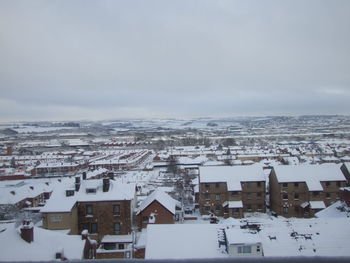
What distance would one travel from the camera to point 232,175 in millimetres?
23891

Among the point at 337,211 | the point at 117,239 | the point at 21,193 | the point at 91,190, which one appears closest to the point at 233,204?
the point at 337,211

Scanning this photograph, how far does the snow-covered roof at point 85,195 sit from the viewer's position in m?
16.9

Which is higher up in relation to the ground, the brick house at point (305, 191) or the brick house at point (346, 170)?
the brick house at point (346, 170)

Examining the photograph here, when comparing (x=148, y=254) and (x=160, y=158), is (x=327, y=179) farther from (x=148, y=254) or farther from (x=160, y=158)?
(x=160, y=158)

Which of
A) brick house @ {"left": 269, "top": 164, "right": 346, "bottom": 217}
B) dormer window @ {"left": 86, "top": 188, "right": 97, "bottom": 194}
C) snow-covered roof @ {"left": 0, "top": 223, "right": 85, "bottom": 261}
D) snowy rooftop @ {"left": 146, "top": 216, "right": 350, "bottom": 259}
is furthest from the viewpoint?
brick house @ {"left": 269, "top": 164, "right": 346, "bottom": 217}

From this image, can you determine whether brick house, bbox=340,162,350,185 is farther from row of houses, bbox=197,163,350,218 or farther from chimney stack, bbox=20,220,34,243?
chimney stack, bbox=20,220,34,243

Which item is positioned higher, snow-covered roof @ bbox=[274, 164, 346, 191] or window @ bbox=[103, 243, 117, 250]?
snow-covered roof @ bbox=[274, 164, 346, 191]

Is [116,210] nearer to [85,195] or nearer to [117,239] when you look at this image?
[117,239]

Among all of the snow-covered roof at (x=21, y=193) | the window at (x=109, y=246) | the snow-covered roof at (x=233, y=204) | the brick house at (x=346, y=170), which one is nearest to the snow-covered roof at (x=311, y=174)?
the brick house at (x=346, y=170)

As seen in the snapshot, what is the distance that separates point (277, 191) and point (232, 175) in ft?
11.1

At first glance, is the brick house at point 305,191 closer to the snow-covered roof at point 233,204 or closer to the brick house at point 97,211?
the snow-covered roof at point 233,204

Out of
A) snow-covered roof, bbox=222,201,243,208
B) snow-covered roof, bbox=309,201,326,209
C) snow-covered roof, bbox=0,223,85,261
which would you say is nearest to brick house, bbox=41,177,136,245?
snow-covered roof, bbox=0,223,85,261

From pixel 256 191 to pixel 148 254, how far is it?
1441cm

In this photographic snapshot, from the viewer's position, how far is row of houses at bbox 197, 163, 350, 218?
74.0ft
